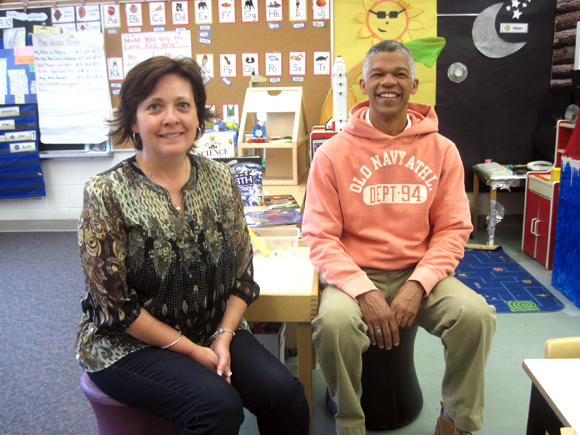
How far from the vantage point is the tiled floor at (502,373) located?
1729 millimetres

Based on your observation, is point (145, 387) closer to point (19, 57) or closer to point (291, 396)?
point (291, 396)

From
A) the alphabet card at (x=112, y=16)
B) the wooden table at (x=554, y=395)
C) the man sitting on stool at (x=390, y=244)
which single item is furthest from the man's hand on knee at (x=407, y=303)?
the alphabet card at (x=112, y=16)

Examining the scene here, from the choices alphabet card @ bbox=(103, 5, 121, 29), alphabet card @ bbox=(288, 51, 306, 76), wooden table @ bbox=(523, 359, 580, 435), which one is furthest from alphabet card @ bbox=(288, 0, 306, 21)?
wooden table @ bbox=(523, 359, 580, 435)

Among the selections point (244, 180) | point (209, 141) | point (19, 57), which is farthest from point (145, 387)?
point (19, 57)

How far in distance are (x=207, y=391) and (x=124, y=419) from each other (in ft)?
0.83

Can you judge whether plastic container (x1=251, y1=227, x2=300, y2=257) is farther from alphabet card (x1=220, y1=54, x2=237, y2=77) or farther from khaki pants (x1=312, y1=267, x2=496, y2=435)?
alphabet card (x1=220, y1=54, x2=237, y2=77)

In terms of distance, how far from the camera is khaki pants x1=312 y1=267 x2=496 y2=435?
4.49ft

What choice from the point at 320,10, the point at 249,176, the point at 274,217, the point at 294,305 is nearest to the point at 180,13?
the point at 320,10

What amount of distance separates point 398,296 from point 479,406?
1.22 feet

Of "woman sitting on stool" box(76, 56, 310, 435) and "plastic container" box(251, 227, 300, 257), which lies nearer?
"woman sitting on stool" box(76, 56, 310, 435)

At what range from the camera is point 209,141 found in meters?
2.70

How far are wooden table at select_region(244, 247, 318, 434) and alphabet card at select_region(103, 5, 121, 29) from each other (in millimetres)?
3346

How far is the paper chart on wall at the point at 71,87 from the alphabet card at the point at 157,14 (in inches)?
18.2

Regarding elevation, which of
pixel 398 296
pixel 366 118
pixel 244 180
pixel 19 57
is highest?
pixel 19 57
